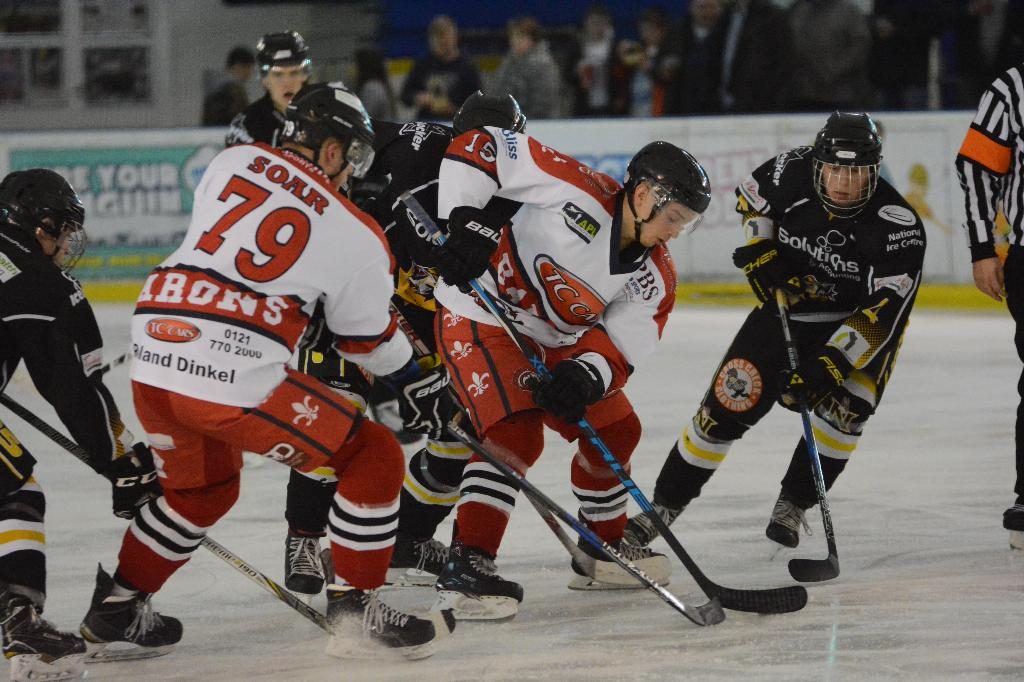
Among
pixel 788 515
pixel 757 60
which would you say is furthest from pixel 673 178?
pixel 757 60

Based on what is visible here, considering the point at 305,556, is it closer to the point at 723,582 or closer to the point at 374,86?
the point at 723,582

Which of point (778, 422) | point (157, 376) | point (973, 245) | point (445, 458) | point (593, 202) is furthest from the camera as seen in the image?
point (778, 422)

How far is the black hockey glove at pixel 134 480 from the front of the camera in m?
2.89

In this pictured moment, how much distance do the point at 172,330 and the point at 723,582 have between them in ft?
4.78

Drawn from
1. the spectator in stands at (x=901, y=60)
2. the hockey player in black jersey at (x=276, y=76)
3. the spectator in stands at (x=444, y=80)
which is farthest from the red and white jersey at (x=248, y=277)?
the spectator in stands at (x=901, y=60)

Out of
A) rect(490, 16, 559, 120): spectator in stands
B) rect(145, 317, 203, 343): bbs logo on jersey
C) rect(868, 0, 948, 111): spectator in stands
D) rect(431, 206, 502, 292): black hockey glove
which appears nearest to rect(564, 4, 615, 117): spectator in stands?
rect(490, 16, 559, 120): spectator in stands

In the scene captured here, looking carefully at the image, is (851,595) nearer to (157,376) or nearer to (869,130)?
(869,130)

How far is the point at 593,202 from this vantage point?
10.8 ft

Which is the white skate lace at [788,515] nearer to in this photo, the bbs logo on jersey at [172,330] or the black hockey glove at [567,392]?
the black hockey glove at [567,392]

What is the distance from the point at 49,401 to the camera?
9.34 feet

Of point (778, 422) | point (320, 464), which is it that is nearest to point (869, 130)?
point (320, 464)

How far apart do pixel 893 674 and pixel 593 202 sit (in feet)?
3.80

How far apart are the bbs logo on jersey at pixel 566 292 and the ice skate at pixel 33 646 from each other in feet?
3.96

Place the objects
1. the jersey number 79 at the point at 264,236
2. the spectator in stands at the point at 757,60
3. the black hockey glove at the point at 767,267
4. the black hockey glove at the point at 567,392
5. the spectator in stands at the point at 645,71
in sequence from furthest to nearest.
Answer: the spectator in stands at the point at 645,71 < the spectator in stands at the point at 757,60 < the black hockey glove at the point at 767,267 < the black hockey glove at the point at 567,392 < the jersey number 79 at the point at 264,236
